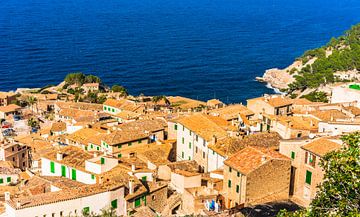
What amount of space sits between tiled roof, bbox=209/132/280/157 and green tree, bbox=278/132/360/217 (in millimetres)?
21252

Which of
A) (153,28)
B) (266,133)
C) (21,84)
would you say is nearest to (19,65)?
(21,84)

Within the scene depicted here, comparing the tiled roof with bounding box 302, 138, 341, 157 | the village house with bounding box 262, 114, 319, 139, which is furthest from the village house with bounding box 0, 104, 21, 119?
the tiled roof with bounding box 302, 138, 341, 157

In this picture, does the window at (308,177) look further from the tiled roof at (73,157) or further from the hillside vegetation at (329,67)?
the hillside vegetation at (329,67)

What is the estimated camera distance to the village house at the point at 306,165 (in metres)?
31.2

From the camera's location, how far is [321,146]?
103ft

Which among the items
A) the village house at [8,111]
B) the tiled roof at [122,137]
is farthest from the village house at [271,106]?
the village house at [8,111]

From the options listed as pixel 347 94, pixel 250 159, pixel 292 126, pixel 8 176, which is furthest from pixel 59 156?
pixel 347 94

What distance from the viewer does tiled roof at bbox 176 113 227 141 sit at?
4159cm

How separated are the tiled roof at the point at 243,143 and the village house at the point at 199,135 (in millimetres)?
828

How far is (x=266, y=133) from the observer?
135 ft

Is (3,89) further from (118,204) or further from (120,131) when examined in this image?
(118,204)

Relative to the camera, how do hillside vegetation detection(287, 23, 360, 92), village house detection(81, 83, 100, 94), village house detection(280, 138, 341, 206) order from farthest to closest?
village house detection(81, 83, 100, 94) → hillside vegetation detection(287, 23, 360, 92) → village house detection(280, 138, 341, 206)

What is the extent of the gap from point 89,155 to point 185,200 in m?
10.8

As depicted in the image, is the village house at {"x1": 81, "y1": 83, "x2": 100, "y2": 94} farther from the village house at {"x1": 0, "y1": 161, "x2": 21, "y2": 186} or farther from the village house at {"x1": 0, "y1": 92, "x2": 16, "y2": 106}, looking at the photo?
the village house at {"x1": 0, "y1": 161, "x2": 21, "y2": 186}
